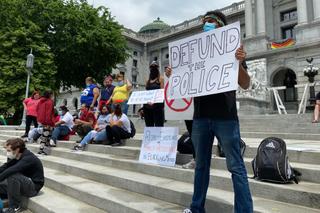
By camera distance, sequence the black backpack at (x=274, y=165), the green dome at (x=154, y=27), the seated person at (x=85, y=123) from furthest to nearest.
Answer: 1. the green dome at (x=154, y=27)
2. the seated person at (x=85, y=123)
3. the black backpack at (x=274, y=165)

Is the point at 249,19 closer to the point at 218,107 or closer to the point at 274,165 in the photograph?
the point at 274,165

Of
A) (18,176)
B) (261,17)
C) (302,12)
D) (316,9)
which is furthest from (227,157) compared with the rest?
(261,17)

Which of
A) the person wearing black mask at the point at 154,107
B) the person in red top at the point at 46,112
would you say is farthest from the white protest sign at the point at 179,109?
the person in red top at the point at 46,112

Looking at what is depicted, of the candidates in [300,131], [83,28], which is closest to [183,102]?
[300,131]

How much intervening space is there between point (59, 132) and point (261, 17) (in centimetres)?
2923

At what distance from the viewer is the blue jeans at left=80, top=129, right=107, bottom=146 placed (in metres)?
7.03

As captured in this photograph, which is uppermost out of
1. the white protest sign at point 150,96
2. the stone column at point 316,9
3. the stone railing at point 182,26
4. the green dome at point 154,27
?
the green dome at point 154,27

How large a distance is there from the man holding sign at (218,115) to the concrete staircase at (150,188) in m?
0.43

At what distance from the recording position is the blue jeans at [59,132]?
845cm

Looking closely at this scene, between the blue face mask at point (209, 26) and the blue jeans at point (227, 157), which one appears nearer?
the blue jeans at point (227, 157)

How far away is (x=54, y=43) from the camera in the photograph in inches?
938

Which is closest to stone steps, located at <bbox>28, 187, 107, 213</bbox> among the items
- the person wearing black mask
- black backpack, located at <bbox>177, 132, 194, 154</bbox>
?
black backpack, located at <bbox>177, 132, 194, 154</bbox>

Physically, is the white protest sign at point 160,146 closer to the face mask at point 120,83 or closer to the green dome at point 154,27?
the face mask at point 120,83

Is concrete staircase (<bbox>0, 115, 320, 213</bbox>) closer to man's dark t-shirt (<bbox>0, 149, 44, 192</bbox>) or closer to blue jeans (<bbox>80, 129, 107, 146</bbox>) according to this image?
man's dark t-shirt (<bbox>0, 149, 44, 192</bbox>)
